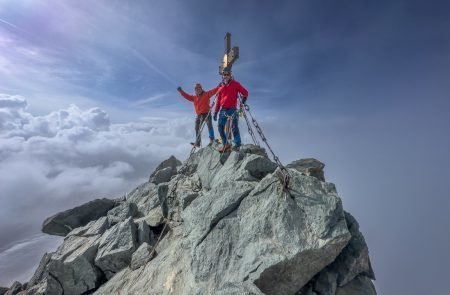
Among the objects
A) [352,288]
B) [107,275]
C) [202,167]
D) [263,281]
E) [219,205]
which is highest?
[202,167]

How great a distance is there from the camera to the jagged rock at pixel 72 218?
1745 centimetres

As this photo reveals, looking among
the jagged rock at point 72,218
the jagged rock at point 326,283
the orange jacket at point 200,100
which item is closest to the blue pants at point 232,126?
the orange jacket at point 200,100

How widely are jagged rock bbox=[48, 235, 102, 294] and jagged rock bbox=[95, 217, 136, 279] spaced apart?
379 millimetres

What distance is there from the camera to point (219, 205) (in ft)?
29.6

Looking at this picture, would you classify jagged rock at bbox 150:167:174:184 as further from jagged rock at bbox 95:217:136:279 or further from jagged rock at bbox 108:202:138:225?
jagged rock at bbox 95:217:136:279

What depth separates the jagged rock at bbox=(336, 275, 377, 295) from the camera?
25.4 feet

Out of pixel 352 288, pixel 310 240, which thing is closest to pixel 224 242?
pixel 310 240

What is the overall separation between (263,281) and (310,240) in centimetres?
172

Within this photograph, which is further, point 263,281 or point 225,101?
point 225,101

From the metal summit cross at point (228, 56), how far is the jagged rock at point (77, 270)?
11375mm

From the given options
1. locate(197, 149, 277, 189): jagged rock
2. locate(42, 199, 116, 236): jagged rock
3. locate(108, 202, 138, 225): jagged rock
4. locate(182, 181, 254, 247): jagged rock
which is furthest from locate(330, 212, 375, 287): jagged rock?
locate(42, 199, 116, 236): jagged rock

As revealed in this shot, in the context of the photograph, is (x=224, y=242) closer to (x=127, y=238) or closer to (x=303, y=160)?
(x=127, y=238)

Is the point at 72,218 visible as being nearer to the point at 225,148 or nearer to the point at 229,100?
the point at 225,148

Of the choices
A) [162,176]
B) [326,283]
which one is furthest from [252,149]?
[162,176]
